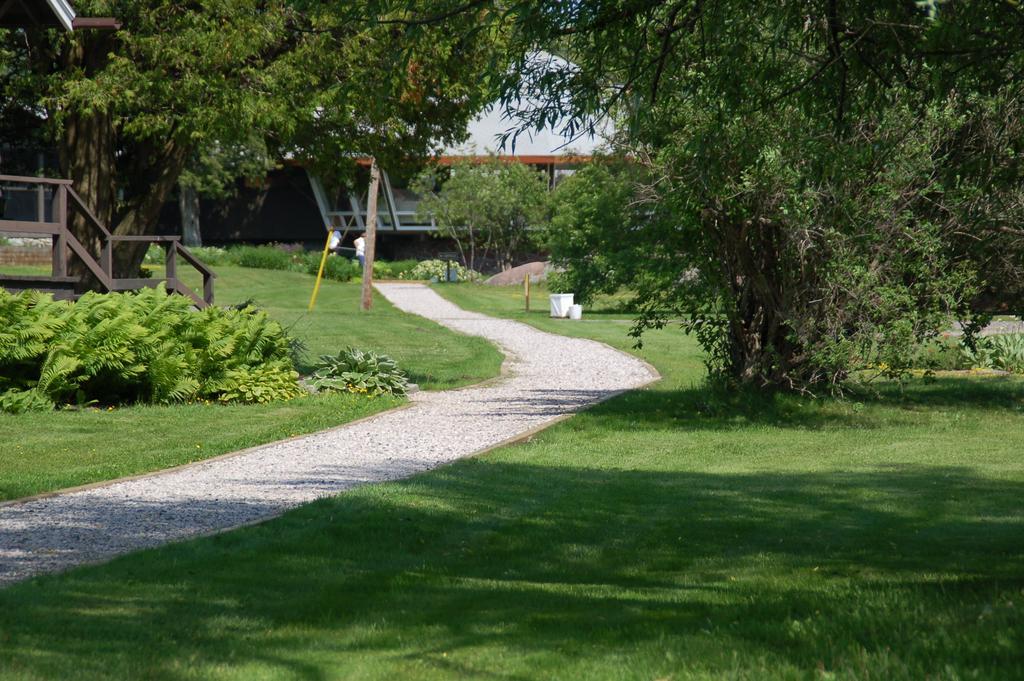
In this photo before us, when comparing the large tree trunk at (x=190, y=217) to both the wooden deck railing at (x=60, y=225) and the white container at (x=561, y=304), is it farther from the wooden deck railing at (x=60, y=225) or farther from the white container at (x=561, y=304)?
the wooden deck railing at (x=60, y=225)

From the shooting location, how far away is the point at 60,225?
17016mm

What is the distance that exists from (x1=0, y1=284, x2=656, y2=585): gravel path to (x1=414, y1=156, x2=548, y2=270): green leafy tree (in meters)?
39.6

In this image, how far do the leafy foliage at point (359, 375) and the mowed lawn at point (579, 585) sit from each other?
6.40 metres

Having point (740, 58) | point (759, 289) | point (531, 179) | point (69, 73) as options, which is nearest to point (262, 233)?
point (531, 179)

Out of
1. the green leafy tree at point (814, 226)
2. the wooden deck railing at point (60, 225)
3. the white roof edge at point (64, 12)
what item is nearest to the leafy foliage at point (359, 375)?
the wooden deck railing at point (60, 225)

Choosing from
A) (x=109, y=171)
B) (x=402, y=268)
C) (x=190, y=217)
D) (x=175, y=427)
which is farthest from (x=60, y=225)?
(x=190, y=217)

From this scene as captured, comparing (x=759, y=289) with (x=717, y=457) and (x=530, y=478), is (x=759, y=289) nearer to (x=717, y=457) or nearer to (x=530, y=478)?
(x=717, y=457)

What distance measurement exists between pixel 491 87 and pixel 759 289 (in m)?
7.16

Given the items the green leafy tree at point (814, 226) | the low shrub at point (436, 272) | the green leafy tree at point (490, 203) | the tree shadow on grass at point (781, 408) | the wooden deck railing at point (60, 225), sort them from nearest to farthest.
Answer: the green leafy tree at point (814, 226), the tree shadow on grass at point (781, 408), the wooden deck railing at point (60, 225), the green leafy tree at point (490, 203), the low shrub at point (436, 272)

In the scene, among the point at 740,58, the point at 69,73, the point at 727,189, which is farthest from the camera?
the point at 69,73

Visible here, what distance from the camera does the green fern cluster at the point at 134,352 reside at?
14.6 metres

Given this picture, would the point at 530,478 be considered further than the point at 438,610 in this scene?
Yes

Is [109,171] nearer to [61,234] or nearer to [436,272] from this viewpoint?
[61,234]

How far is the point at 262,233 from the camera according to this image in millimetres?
69250
